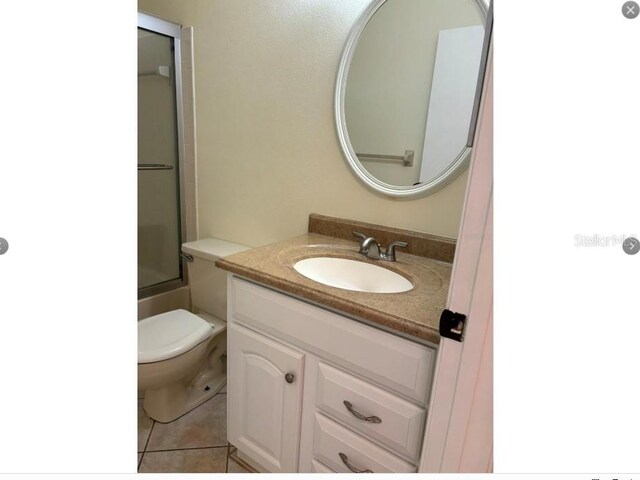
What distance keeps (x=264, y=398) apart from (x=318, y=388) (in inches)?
9.5

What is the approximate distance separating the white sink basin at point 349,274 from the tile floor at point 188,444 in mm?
779

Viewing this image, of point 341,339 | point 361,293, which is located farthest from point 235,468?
point 361,293

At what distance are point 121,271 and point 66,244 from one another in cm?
5

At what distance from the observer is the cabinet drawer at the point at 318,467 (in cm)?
98

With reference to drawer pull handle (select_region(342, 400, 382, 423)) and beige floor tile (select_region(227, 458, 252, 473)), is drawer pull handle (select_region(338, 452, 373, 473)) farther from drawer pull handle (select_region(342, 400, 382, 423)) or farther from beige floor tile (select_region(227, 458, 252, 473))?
beige floor tile (select_region(227, 458, 252, 473))

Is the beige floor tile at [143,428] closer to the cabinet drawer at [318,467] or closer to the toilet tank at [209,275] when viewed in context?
the toilet tank at [209,275]

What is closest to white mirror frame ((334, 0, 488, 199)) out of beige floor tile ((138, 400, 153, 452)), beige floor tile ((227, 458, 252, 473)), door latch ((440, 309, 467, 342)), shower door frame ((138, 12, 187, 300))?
door latch ((440, 309, 467, 342))

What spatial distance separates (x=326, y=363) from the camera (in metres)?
0.91

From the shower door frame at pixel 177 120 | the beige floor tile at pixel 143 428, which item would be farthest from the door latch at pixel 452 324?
the shower door frame at pixel 177 120

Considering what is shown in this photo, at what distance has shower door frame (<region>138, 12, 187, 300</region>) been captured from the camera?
1.55m

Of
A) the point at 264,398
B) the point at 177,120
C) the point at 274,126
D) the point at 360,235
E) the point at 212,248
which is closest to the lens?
the point at 264,398

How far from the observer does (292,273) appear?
37.1 inches

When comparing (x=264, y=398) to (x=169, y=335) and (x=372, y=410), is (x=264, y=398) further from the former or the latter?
(x=169, y=335)
